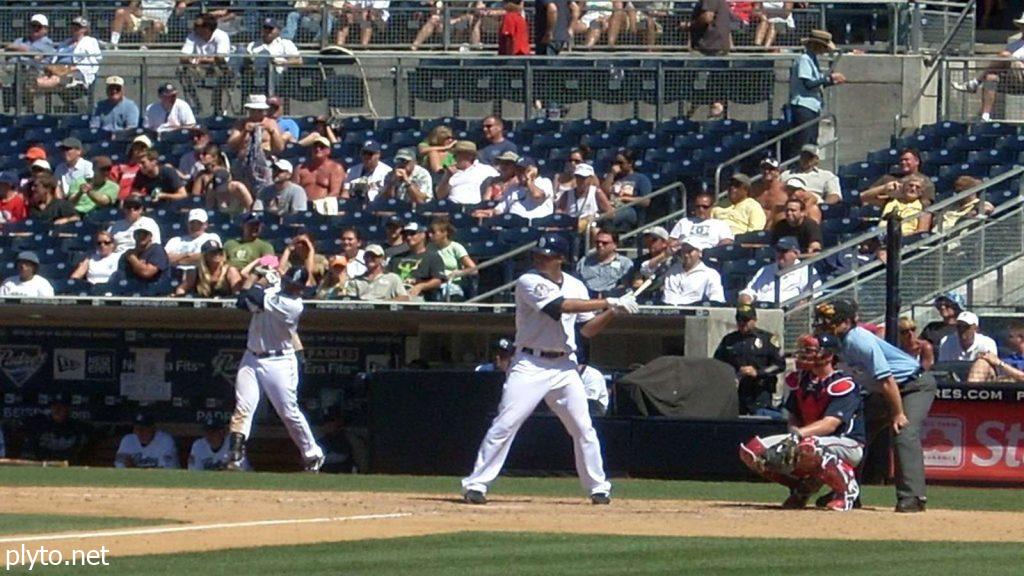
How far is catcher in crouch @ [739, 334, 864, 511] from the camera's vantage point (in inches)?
503

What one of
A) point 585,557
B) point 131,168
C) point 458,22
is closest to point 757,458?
point 585,557

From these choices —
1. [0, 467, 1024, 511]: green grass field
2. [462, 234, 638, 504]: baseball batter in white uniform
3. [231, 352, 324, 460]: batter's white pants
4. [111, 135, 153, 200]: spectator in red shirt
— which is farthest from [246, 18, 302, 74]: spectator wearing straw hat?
[462, 234, 638, 504]: baseball batter in white uniform

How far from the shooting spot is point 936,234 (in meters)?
18.8

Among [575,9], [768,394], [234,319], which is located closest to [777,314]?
[768,394]

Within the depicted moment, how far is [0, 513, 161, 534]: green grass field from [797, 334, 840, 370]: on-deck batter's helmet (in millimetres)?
3878

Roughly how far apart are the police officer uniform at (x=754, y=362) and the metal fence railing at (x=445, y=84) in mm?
6005

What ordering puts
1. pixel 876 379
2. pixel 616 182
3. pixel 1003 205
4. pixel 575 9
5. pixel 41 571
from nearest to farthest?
1. pixel 41 571
2. pixel 876 379
3. pixel 1003 205
4. pixel 616 182
5. pixel 575 9

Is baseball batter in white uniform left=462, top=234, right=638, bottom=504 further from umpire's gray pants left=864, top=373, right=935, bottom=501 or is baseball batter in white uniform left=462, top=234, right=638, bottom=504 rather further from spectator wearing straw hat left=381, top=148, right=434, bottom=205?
spectator wearing straw hat left=381, top=148, right=434, bottom=205

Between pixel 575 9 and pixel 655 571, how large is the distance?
15.6 meters

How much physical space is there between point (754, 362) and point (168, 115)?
946 cm

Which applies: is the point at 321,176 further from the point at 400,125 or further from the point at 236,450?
the point at 236,450

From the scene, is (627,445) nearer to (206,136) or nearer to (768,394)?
(768,394)

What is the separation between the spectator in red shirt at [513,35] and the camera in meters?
24.0

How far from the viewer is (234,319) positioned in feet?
66.5
